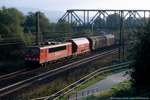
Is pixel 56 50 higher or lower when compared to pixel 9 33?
lower

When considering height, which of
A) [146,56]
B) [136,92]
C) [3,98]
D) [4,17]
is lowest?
[3,98]

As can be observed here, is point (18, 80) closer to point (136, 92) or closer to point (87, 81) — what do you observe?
point (87, 81)

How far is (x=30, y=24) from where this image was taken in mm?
50469

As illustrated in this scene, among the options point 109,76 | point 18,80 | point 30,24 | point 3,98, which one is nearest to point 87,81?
point 109,76

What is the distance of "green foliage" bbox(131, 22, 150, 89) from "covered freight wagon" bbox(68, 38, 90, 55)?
2019 centimetres

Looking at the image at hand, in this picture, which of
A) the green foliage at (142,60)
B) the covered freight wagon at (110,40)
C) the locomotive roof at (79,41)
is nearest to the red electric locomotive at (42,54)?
the locomotive roof at (79,41)

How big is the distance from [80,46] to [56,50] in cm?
679

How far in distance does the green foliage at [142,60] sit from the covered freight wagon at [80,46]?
2019 cm

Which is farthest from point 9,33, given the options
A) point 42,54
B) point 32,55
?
point 42,54

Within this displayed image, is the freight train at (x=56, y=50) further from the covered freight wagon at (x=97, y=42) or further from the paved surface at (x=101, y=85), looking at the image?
the paved surface at (x=101, y=85)

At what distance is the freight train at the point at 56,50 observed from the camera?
978 inches

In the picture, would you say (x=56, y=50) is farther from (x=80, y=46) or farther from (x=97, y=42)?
(x=97, y=42)

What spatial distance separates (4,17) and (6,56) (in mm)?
5190

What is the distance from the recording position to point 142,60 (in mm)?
11742
